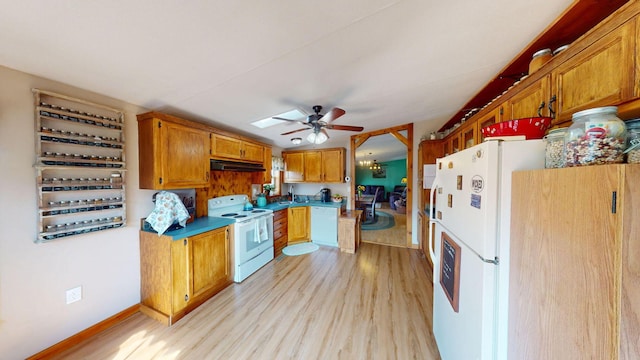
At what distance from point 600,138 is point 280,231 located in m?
3.70

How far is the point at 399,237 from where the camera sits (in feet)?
14.6

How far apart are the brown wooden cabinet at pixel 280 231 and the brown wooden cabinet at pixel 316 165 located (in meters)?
0.99

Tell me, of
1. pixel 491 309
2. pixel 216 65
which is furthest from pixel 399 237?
pixel 216 65

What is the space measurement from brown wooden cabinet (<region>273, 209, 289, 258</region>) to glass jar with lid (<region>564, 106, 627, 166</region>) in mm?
3465

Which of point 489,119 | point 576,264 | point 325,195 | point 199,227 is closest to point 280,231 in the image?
point 325,195

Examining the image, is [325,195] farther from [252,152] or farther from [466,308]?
[466,308]

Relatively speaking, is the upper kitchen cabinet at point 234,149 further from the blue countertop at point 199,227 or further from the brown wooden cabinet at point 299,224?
the brown wooden cabinet at point 299,224

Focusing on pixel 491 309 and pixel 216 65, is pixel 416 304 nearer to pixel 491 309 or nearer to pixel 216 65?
pixel 491 309

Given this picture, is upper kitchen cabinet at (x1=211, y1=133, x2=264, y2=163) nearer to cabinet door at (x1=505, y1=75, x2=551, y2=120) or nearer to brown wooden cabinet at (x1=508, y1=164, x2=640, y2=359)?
brown wooden cabinet at (x1=508, y1=164, x2=640, y2=359)

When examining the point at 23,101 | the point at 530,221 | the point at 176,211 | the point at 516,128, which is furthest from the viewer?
the point at 176,211

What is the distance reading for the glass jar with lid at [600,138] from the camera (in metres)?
0.68

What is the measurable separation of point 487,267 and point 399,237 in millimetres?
3768

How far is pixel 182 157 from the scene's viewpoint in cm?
220

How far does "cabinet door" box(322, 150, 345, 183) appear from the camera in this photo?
4207 mm
